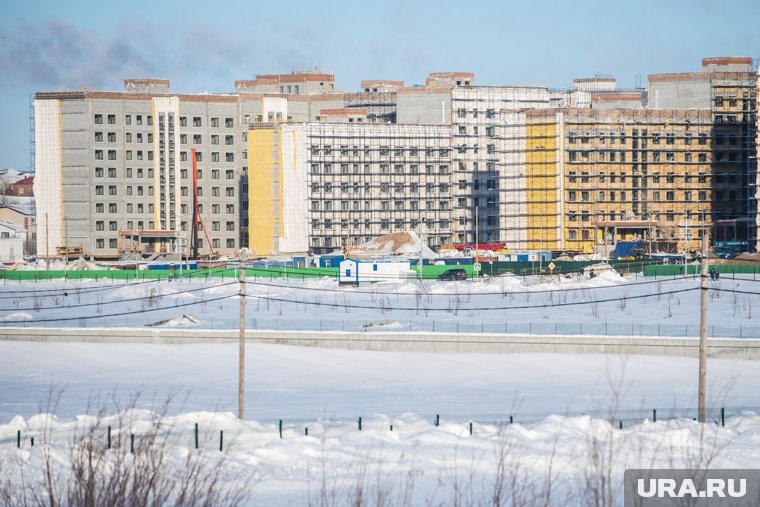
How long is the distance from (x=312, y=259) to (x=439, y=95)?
3424cm

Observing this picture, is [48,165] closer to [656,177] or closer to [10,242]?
[10,242]

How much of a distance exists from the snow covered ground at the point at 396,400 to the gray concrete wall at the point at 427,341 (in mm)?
711

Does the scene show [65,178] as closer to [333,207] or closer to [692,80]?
[333,207]

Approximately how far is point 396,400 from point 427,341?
36.7ft

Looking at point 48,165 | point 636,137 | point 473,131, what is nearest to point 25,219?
point 48,165

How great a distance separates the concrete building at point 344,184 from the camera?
11456cm

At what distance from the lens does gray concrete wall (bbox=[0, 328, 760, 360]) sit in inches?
1718

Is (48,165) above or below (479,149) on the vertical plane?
below

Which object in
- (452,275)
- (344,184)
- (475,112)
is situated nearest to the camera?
(452,275)

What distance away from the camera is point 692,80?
119625 mm

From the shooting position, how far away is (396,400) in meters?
35.9

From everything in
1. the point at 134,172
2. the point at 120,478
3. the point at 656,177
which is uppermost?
the point at 134,172

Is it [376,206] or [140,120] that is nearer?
[376,206]

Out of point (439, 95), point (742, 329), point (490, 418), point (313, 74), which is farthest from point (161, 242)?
point (490, 418)
